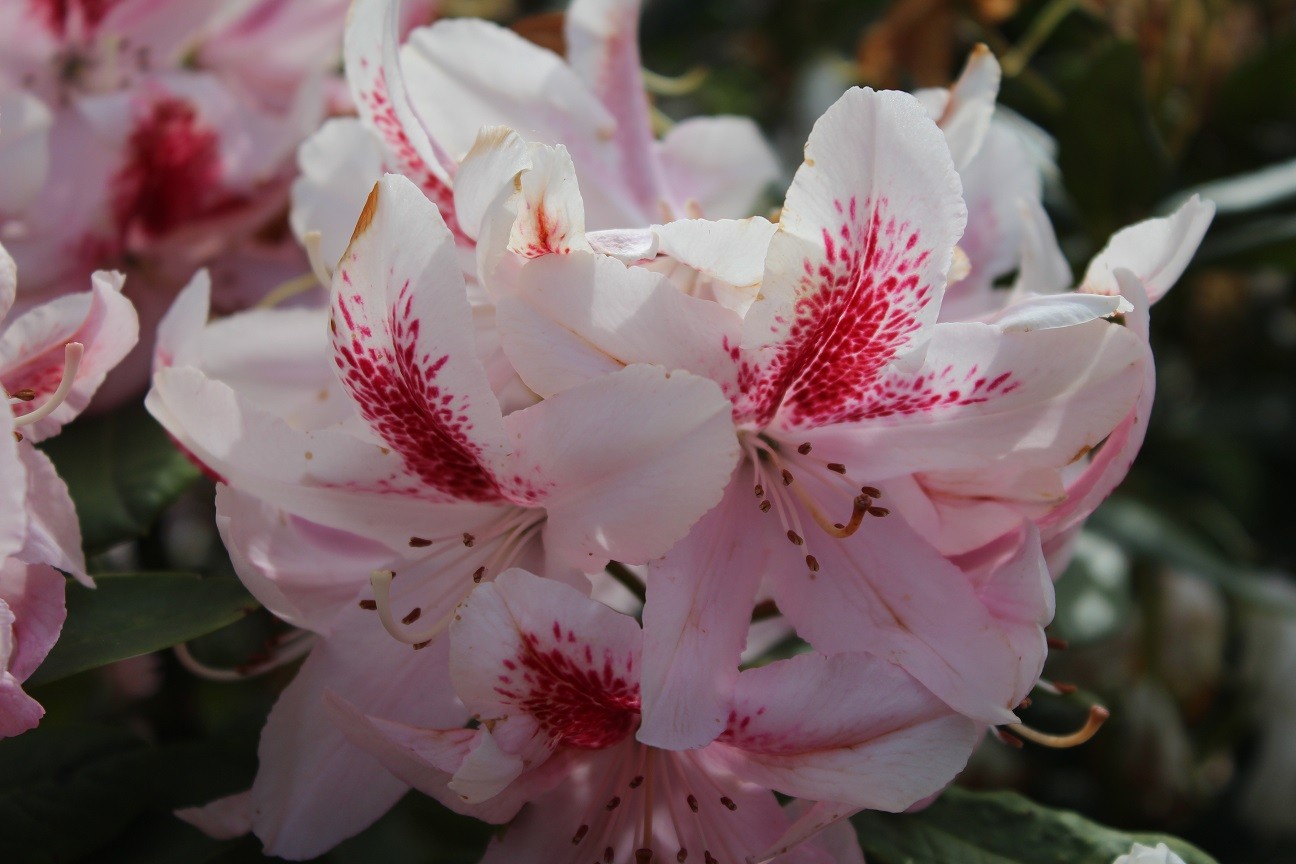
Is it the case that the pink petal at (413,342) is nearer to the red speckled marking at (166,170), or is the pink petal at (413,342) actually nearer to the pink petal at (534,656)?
the pink petal at (534,656)

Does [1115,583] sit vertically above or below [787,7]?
below

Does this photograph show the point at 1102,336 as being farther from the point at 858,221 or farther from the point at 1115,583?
the point at 1115,583

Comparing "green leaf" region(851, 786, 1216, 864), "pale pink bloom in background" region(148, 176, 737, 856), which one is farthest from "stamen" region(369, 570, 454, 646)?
"green leaf" region(851, 786, 1216, 864)

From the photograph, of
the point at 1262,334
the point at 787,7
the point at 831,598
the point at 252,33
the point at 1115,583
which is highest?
the point at 252,33

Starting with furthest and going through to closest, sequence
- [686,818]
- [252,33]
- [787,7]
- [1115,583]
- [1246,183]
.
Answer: [787,7] → [1246,183] → [1115,583] → [252,33] → [686,818]

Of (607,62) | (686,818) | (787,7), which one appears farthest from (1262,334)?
(686,818)

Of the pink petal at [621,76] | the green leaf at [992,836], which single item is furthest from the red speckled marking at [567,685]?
the pink petal at [621,76]

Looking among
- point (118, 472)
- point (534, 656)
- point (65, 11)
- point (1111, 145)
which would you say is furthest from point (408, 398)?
point (1111, 145)
